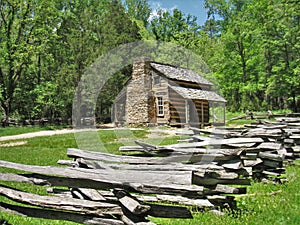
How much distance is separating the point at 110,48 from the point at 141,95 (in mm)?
9804

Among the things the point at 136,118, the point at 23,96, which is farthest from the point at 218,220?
the point at 23,96

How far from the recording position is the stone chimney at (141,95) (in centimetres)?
2792

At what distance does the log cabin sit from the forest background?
6.10 meters

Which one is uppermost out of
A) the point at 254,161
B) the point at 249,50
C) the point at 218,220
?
the point at 249,50

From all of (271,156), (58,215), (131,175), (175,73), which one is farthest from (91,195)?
(175,73)

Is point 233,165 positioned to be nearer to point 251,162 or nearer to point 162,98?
point 251,162

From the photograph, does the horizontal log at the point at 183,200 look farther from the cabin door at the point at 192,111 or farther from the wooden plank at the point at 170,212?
the cabin door at the point at 192,111

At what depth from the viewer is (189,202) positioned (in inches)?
197

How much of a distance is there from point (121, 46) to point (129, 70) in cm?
327

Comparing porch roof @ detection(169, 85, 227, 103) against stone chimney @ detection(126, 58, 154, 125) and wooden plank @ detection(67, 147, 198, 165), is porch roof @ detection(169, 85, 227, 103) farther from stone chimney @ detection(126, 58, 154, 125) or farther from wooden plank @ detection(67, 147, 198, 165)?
wooden plank @ detection(67, 147, 198, 165)

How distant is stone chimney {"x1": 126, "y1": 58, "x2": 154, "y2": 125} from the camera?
27922 mm

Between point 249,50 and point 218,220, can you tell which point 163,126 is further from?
point 218,220

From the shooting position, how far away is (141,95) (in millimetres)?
28344

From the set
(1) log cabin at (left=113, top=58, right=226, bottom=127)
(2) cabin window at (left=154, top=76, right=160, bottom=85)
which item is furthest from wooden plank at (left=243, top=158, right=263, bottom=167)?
(2) cabin window at (left=154, top=76, right=160, bottom=85)
